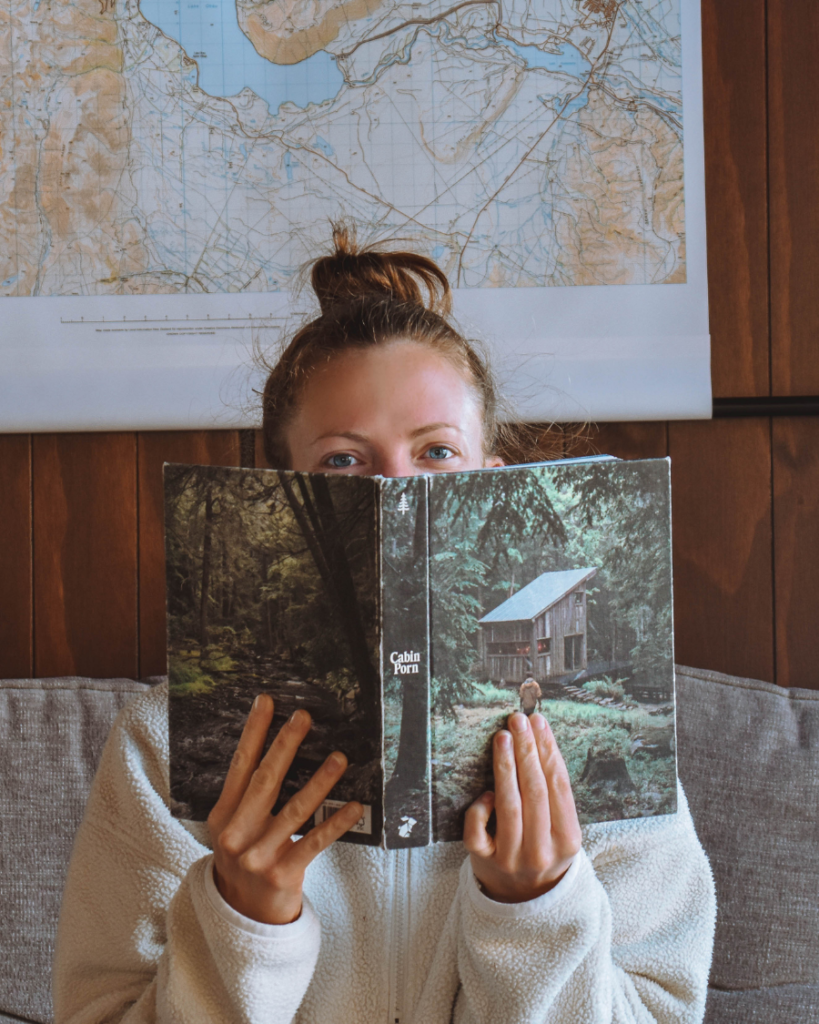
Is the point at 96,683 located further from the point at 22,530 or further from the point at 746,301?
the point at 746,301

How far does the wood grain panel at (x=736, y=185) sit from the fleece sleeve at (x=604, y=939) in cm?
68

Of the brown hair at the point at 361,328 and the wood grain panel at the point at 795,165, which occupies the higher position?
the wood grain panel at the point at 795,165

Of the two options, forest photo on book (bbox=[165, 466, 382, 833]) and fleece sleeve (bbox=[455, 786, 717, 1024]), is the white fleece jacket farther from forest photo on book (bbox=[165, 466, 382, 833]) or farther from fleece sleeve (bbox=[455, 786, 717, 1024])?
forest photo on book (bbox=[165, 466, 382, 833])

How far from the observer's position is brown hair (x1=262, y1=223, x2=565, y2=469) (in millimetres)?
847

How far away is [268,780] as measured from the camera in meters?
0.60

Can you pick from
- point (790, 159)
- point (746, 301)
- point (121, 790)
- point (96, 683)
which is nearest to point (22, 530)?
point (96, 683)

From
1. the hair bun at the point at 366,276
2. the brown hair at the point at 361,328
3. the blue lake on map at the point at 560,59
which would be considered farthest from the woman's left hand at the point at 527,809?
the blue lake on map at the point at 560,59

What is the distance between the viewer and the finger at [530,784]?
0.60 metres

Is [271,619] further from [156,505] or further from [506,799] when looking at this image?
[156,505]

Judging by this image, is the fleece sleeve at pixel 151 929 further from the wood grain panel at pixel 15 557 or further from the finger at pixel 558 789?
the wood grain panel at pixel 15 557

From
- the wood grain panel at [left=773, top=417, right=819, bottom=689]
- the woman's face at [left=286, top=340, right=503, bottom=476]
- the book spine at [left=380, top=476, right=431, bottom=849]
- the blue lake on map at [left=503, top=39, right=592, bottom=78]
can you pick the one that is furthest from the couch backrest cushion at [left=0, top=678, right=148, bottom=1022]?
the blue lake on map at [left=503, top=39, right=592, bottom=78]

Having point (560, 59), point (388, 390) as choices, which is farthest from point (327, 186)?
point (388, 390)

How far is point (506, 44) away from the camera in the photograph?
1.22m

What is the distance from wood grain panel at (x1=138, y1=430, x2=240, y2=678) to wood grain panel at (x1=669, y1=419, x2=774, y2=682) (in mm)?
651
